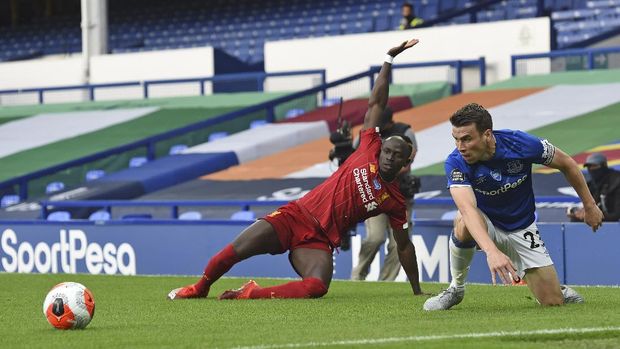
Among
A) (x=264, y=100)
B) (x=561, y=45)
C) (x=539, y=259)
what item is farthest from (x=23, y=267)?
(x=561, y=45)

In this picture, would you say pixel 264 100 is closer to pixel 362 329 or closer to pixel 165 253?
pixel 165 253

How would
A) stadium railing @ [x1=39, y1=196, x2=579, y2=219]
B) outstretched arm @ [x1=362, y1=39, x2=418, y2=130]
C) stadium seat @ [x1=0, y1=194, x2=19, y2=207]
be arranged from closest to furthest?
outstretched arm @ [x1=362, y1=39, x2=418, y2=130] < stadium railing @ [x1=39, y1=196, x2=579, y2=219] < stadium seat @ [x1=0, y1=194, x2=19, y2=207]

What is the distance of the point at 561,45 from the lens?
83.9ft

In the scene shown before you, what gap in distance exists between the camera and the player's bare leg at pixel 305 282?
10648 mm

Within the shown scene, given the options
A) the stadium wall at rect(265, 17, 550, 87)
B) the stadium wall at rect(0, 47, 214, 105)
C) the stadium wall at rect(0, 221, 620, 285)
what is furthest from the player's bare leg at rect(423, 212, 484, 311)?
the stadium wall at rect(0, 47, 214, 105)

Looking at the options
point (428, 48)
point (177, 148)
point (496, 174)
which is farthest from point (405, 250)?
point (428, 48)

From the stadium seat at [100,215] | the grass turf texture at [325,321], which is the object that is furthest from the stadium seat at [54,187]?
the grass turf texture at [325,321]

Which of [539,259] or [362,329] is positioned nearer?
[362,329]

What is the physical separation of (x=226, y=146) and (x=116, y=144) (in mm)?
2800

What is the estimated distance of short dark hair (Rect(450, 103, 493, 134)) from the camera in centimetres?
828

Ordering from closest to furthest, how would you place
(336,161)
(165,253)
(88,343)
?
(88,343), (336,161), (165,253)

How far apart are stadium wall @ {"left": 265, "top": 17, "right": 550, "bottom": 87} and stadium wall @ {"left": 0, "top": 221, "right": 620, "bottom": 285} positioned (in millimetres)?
8673

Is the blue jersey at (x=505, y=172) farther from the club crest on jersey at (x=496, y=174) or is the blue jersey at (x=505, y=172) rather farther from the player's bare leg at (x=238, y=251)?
the player's bare leg at (x=238, y=251)

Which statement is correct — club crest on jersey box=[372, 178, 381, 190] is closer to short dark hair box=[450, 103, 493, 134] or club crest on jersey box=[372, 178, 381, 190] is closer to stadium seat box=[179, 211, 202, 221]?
short dark hair box=[450, 103, 493, 134]
